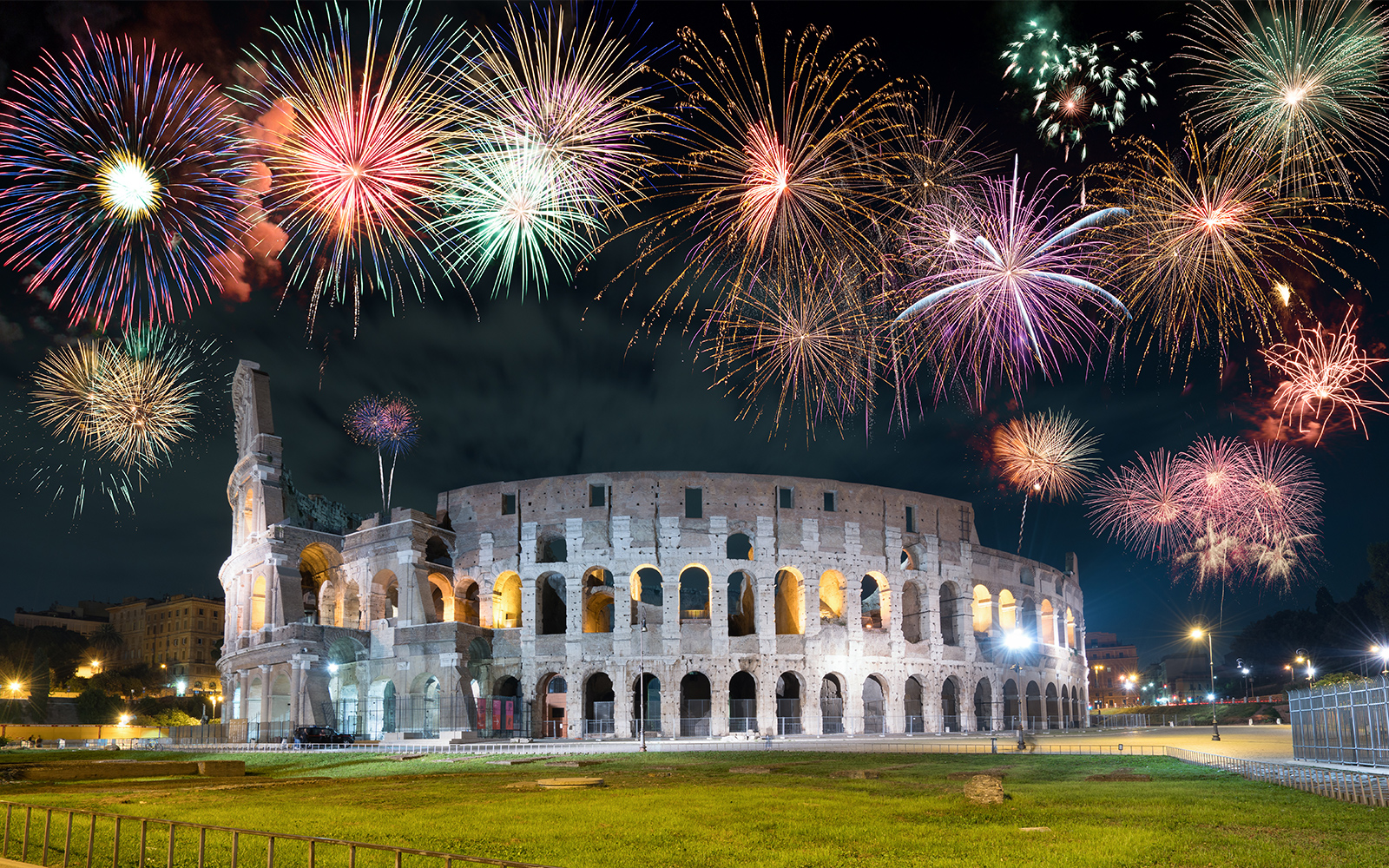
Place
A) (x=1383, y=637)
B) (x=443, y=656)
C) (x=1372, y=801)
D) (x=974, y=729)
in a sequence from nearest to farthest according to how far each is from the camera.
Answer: (x=1372, y=801), (x=443, y=656), (x=974, y=729), (x=1383, y=637)

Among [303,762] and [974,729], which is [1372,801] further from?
[974,729]

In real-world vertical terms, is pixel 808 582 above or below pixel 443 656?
above

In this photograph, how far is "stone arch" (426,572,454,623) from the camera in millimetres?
48812

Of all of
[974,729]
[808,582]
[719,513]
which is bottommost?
[974,729]

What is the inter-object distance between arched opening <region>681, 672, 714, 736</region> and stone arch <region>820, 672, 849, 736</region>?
524 cm

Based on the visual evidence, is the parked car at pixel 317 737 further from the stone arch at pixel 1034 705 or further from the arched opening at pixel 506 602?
the stone arch at pixel 1034 705

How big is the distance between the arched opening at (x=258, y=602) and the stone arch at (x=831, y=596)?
90.2ft

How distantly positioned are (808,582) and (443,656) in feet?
55.0

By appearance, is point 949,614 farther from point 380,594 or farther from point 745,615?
point 380,594

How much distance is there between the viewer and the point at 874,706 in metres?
49.6

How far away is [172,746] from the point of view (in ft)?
145

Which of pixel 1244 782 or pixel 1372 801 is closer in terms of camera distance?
pixel 1372 801

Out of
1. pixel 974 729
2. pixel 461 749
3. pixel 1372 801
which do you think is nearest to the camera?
pixel 1372 801

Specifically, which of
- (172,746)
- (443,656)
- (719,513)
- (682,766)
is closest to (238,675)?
(172,746)
